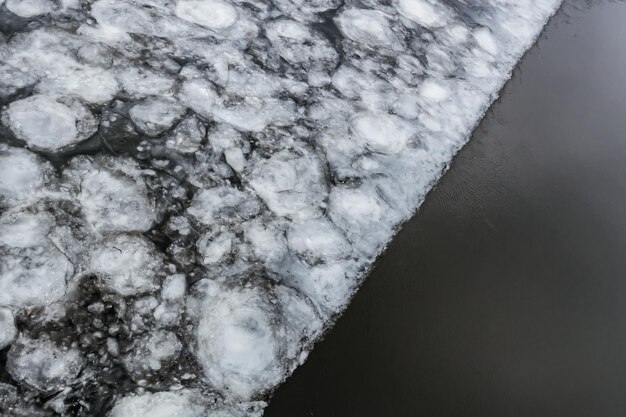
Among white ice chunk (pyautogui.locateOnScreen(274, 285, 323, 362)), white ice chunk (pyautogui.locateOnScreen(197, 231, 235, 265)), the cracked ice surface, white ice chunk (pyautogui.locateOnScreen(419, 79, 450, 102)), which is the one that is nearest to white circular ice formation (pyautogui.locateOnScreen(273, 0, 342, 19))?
the cracked ice surface

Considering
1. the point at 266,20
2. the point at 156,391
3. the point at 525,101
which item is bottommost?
the point at 156,391

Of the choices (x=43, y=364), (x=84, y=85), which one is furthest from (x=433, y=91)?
(x=43, y=364)

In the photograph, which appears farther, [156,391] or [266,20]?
[266,20]

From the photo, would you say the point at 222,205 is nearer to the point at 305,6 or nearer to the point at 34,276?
the point at 34,276

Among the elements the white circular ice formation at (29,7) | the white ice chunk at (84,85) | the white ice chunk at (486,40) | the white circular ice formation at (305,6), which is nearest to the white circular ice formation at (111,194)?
the white ice chunk at (84,85)

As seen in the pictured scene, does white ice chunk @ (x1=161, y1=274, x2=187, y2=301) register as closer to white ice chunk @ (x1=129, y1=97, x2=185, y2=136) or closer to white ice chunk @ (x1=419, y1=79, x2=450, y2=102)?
white ice chunk @ (x1=129, y1=97, x2=185, y2=136)

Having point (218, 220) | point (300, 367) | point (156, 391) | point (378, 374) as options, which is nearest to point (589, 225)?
point (378, 374)

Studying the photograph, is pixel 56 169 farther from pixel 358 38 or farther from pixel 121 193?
pixel 358 38
